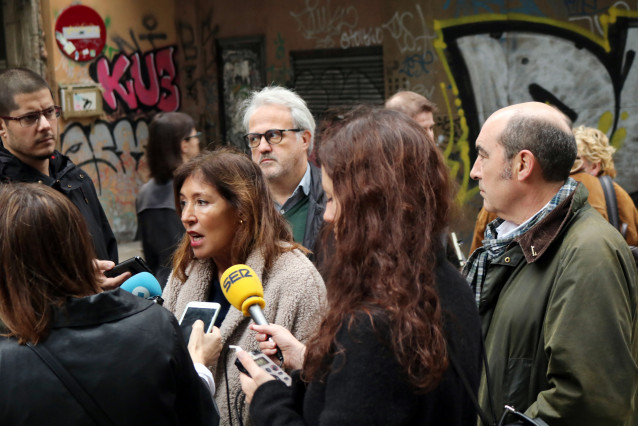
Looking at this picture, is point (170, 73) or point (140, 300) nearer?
point (140, 300)

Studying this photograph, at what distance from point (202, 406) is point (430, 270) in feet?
2.94

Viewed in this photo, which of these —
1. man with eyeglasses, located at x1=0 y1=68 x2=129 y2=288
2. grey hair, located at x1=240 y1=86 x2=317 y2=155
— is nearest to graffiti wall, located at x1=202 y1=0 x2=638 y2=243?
grey hair, located at x1=240 y1=86 x2=317 y2=155

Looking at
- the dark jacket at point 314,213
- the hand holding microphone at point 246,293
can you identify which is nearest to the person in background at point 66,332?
the hand holding microphone at point 246,293

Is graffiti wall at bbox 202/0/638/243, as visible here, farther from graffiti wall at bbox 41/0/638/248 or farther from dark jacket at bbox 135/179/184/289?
dark jacket at bbox 135/179/184/289

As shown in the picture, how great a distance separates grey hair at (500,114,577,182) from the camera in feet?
9.01

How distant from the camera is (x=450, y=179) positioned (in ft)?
6.79

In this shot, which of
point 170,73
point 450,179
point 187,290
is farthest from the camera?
point 170,73

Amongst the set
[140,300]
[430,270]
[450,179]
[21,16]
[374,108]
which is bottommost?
[140,300]

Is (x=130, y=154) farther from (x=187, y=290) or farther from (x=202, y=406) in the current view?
(x=202, y=406)

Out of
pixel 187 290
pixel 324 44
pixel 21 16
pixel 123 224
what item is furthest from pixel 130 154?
pixel 187 290

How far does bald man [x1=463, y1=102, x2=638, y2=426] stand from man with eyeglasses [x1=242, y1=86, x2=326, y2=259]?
1.41m

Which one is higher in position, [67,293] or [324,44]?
[324,44]

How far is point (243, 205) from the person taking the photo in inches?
123

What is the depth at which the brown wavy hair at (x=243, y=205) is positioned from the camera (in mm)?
3090
